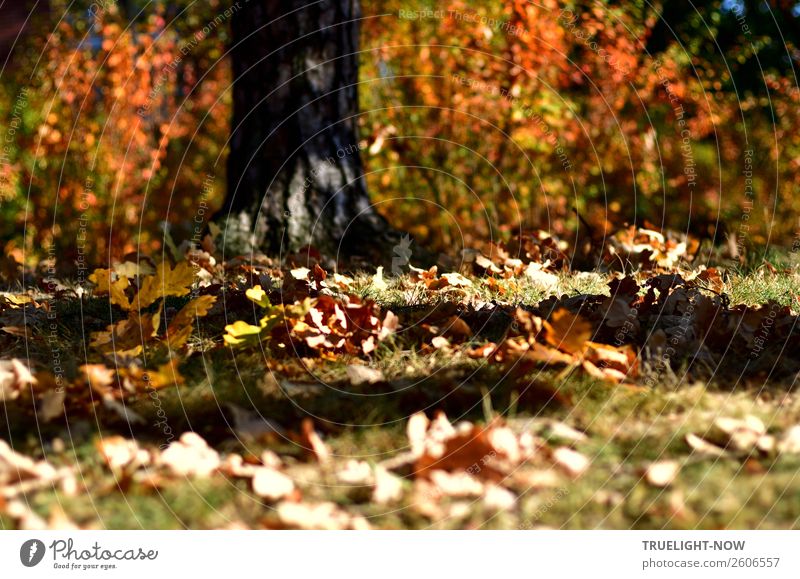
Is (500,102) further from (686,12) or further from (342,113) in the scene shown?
(686,12)

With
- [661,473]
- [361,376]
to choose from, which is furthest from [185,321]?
[661,473]

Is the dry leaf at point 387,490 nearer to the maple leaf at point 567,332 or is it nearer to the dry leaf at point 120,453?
the dry leaf at point 120,453

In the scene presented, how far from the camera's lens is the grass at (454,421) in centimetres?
151

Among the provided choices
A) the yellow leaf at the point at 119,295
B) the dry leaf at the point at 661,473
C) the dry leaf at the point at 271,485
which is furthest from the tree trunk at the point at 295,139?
the dry leaf at the point at 661,473

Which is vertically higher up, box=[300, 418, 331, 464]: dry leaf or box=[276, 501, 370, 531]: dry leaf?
box=[300, 418, 331, 464]: dry leaf

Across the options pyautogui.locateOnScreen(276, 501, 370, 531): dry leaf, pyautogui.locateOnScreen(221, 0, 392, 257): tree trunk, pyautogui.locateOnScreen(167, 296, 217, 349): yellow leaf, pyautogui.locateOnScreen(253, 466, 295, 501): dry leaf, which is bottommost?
pyautogui.locateOnScreen(276, 501, 370, 531): dry leaf

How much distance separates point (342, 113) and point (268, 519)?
2.91m

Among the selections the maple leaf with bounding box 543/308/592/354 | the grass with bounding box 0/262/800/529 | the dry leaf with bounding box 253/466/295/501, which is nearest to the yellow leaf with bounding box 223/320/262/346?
the grass with bounding box 0/262/800/529

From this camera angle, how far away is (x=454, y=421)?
5.98ft

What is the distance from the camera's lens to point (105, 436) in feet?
5.69

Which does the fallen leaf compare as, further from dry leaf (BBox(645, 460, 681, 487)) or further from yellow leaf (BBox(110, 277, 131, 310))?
yellow leaf (BBox(110, 277, 131, 310))

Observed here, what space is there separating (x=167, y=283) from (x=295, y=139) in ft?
5.28
